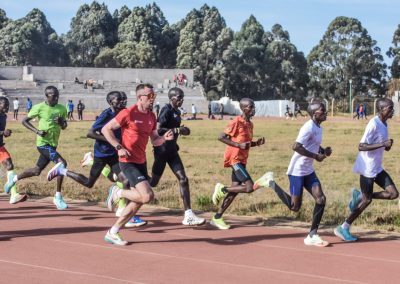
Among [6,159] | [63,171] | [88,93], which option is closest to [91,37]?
[88,93]

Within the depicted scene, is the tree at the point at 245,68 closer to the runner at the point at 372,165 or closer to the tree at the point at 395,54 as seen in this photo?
the tree at the point at 395,54

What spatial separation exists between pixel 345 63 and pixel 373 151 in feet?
246

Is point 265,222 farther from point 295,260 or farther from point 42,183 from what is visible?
point 42,183

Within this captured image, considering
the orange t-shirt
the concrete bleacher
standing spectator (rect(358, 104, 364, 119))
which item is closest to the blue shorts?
the orange t-shirt

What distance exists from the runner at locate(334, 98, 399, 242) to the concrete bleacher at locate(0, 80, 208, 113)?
58322mm

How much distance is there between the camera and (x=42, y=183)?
1395 cm

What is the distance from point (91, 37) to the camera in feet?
341

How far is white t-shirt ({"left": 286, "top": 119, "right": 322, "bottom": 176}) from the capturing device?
330 inches

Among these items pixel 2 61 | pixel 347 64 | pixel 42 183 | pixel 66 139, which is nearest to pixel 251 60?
pixel 347 64

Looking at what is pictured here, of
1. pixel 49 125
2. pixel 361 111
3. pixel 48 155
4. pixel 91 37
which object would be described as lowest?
pixel 48 155

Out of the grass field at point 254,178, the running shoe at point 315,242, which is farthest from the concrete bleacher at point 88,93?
the running shoe at point 315,242

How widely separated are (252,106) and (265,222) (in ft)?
6.12

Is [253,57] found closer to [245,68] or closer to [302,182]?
[245,68]

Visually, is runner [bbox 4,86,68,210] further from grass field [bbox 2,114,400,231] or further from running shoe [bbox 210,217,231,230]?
running shoe [bbox 210,217,231,230]
